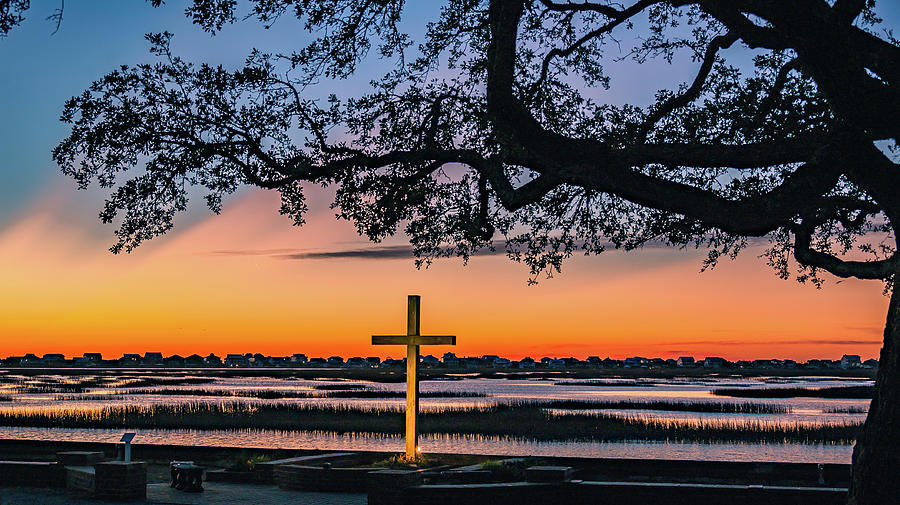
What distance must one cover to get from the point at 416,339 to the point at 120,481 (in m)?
6.28

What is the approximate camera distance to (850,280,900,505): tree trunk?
387 inches

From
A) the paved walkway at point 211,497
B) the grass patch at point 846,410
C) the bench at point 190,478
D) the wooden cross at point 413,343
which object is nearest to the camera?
the paved walkway at point 211,497

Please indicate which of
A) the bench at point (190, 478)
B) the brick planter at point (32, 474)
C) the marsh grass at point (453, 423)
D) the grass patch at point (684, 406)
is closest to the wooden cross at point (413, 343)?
the bench at point (190, 478)

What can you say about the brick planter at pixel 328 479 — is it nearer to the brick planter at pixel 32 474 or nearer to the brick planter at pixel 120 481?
the brick planter at pixel 120 481

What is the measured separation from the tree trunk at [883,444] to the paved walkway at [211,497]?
9.69 metres

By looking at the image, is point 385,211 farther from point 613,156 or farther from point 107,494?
point 107,494

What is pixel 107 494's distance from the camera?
60.4ft

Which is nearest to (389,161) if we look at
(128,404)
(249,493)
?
(249,493)

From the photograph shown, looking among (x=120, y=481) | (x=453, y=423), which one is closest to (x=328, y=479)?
(x=120, y=481)

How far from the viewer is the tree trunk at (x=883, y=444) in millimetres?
9820

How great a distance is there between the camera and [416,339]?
69.1ft

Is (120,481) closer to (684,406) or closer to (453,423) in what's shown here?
(453,423)

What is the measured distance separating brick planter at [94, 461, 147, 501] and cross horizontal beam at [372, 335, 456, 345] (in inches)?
216

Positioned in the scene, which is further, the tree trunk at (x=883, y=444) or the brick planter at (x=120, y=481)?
the brick planter at (x=120, y=481)
